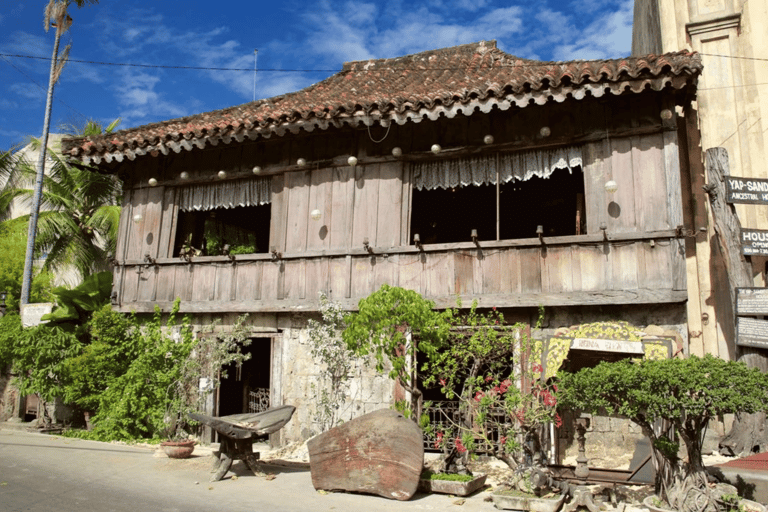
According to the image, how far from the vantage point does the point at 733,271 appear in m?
8.54

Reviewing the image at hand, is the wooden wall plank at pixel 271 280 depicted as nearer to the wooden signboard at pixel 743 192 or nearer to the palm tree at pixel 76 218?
the wooden signboard at pixel 743 192

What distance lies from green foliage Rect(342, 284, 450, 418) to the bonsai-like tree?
218cm

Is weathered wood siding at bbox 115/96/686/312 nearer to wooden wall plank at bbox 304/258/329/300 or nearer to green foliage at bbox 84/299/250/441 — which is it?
wooden wall plank at bbox 304/258/329/300

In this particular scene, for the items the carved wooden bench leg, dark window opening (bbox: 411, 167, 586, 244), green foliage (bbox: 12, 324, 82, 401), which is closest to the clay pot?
the carved wooden bench leg

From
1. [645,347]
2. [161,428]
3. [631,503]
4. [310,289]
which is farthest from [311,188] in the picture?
[631,503]

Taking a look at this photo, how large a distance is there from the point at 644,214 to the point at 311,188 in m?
5.58

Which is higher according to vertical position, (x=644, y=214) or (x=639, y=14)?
(x=639, y=14)

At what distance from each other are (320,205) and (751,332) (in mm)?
6891

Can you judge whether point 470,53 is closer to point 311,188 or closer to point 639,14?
point 639,14

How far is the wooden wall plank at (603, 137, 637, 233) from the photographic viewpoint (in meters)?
8.95

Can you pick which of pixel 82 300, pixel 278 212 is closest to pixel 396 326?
pixel 278 212

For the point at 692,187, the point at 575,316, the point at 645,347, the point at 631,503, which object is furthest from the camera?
the point at 692,187

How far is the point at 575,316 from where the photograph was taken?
8938mm

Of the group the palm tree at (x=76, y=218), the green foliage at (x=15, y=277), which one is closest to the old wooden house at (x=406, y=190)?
the green foliage at (x=15, y=277)
